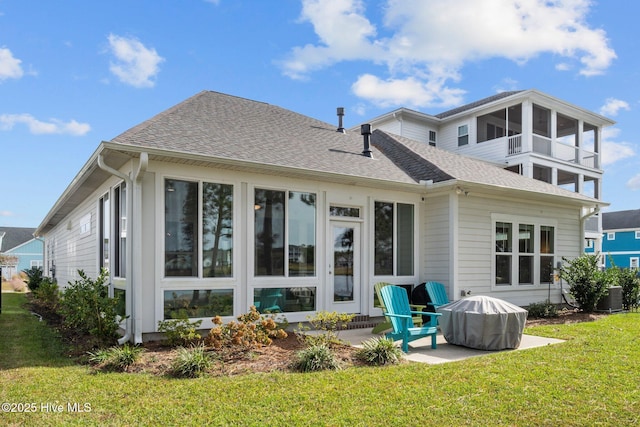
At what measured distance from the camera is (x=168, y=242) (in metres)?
7.11

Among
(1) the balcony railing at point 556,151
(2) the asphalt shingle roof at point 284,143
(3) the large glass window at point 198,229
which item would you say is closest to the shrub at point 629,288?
(2) the asphalt shingle roof at point 284,143

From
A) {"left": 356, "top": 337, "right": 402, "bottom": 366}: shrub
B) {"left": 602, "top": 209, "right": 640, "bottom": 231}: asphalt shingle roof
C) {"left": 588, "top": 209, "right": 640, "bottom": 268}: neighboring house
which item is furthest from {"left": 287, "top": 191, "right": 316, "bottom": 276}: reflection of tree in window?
{"left": 602, "top": 209, "right": 640, "bottom": 231}: asphalt shingle roof

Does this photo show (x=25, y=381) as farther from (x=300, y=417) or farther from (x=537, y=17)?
(x=537, y=17)

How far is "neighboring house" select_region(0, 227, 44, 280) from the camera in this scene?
1618 inches

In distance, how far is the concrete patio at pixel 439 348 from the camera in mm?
6410

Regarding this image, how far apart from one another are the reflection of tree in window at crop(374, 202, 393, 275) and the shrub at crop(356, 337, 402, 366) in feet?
10.7

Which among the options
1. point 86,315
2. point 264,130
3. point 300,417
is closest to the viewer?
point 300,417

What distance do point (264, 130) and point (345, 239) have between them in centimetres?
290

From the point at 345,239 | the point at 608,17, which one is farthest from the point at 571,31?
the point at 345,239

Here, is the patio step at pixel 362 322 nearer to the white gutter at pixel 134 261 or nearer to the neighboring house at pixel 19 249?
the white gutter at pixel 134 261

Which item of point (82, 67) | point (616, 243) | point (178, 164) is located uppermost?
point (82, 67)

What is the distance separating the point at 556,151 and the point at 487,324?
17.8m

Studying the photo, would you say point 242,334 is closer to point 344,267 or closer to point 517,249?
point 344,267

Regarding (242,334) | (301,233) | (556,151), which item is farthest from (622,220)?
(242,334)
